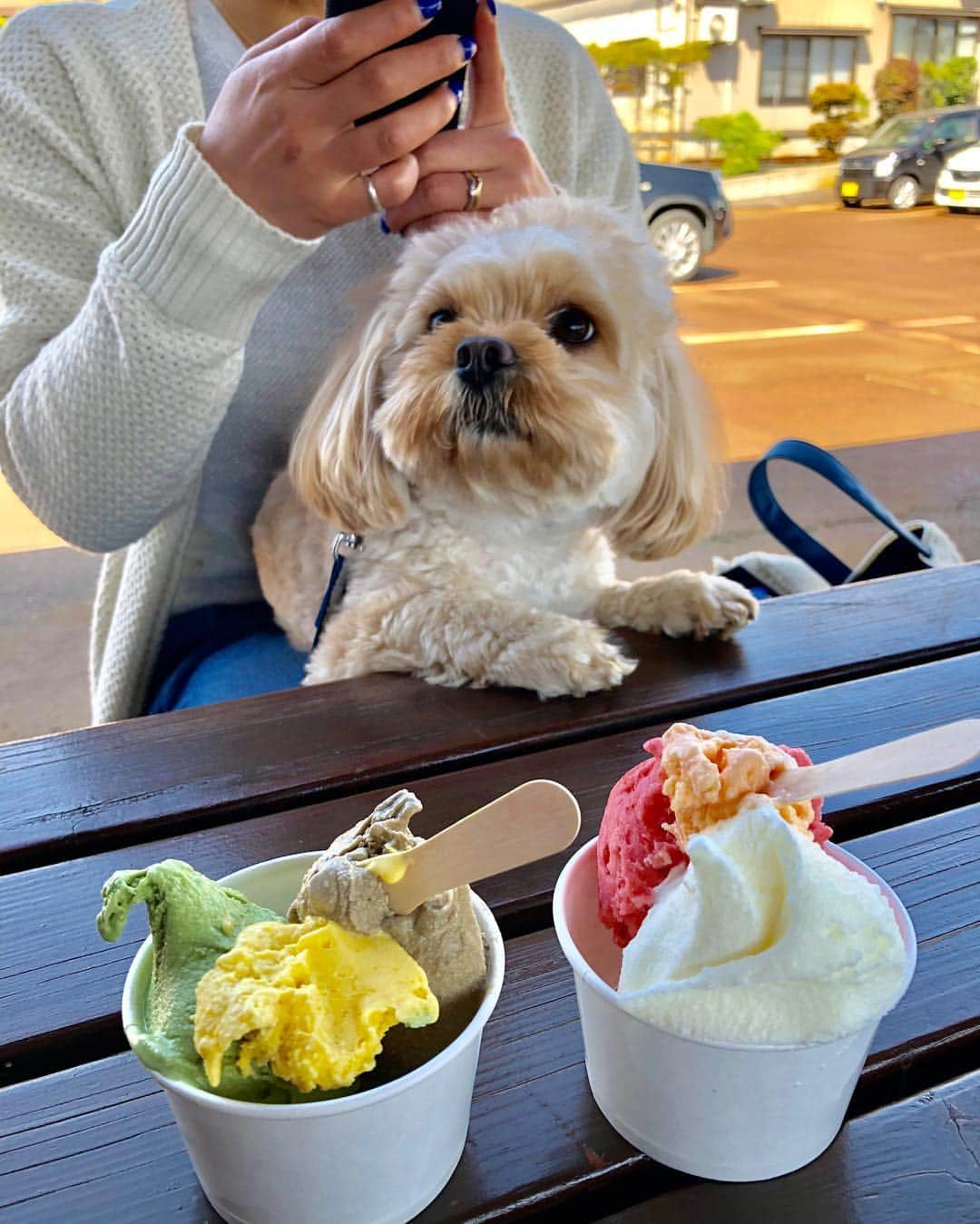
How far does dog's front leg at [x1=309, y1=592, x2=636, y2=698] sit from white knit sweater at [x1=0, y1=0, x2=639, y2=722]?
0.88 ft

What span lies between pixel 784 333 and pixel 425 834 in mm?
5842

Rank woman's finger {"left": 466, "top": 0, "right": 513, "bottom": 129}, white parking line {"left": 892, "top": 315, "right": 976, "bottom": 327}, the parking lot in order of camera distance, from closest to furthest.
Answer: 1. woman's finger {"left": 466, "top": 0, "right": 513, "bottom": 129}
2. the parking lot
3. white parking line {"left": 892, "top": 315, "right": 976, "bottom": 327}

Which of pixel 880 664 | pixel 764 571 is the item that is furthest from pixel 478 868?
pixel 764 571

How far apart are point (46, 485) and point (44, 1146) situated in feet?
2.83

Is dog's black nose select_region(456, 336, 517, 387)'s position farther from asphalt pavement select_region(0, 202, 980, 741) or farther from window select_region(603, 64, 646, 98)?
window select_region(603, 64, 646, 98)

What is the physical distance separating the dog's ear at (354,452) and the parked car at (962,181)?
1138cm

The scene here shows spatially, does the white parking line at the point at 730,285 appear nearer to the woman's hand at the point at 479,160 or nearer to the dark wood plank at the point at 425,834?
the woman's hand at the point at 479,160

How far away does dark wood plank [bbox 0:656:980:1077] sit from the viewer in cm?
58

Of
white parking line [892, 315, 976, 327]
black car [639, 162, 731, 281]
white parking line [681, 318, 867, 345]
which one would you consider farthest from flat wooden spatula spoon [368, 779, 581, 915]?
black car [639, 162, 731, 281]

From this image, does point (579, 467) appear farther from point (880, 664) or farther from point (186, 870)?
point (186, 870)

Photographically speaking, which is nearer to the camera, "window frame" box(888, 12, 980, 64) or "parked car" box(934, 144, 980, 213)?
"parked car" box(934, 144, 980, 213)

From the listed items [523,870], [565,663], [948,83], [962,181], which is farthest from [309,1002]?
[948,83]

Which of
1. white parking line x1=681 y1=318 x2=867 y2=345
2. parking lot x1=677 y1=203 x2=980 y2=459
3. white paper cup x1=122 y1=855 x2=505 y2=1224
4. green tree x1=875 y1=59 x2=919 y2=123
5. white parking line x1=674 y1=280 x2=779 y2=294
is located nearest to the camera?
white paper cup x1=122 y1=855 x2=505 y2=1224

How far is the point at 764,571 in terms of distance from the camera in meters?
1.54
